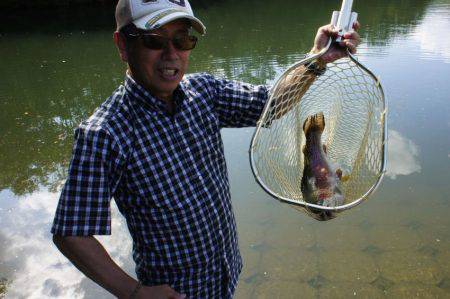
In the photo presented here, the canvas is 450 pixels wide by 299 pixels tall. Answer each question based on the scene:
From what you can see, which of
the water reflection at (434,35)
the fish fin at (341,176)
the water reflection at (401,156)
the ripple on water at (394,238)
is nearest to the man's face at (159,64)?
the fish fin at (341,176)

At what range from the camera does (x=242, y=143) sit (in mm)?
5910

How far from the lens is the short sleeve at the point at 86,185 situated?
1.45 meters

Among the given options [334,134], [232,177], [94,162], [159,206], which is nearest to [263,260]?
[232,177]

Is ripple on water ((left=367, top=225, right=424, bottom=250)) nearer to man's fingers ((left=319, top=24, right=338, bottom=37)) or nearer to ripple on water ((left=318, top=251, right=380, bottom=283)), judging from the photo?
ripple on water ((left=318, top=251, right=380, bottom=283))

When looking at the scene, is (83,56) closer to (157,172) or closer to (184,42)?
(184,42)

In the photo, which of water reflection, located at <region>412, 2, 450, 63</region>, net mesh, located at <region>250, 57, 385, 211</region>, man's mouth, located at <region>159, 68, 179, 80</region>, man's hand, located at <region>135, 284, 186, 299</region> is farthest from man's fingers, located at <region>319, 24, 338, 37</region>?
water reflection, located at <region>412, 2, 450, 63</region>

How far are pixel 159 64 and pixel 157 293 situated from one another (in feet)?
2.84

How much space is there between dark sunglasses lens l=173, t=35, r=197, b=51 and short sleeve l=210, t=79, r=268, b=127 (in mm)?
275

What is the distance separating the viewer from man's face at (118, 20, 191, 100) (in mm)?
1657

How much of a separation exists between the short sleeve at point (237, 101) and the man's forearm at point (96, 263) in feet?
2.72

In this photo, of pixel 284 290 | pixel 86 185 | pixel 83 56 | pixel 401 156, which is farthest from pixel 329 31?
pixel 83 56

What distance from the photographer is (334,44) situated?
1805 millimetres

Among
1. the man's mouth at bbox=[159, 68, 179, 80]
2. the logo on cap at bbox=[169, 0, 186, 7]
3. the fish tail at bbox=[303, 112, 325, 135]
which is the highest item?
the logo on cap at bbox=[169, 0, 186, 7]

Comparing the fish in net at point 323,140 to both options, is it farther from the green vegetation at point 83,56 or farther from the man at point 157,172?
the green vegetation at point 83,56
